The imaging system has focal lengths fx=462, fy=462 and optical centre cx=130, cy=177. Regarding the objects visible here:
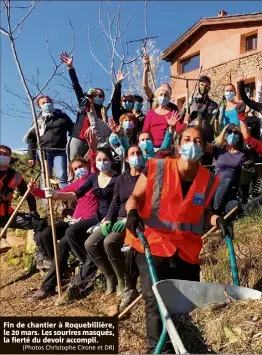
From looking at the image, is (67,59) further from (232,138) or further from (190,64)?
(190,64)

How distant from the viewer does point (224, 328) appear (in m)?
3.20

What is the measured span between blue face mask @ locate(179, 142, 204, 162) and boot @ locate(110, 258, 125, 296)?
205cm

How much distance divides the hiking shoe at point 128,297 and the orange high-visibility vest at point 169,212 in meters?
1.57

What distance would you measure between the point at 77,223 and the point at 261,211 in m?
2.57

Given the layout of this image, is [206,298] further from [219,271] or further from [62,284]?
[62,284]

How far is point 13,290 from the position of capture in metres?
7.35

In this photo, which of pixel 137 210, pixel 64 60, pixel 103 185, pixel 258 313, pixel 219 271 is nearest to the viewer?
pixel 258 313

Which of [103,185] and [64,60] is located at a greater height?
[64,60]

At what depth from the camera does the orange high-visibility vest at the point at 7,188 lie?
7.12 metres

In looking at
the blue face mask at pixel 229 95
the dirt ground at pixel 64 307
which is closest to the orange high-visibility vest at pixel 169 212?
the dirt ground at pixel 64 307

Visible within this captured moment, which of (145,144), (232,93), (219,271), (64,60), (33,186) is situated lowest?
(219,271)

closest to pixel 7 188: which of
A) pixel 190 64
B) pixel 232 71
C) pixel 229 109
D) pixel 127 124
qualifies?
pixel 127 124

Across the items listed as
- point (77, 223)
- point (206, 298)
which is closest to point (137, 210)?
point (206, 298)

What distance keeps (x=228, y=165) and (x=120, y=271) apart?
2163 millimetres
